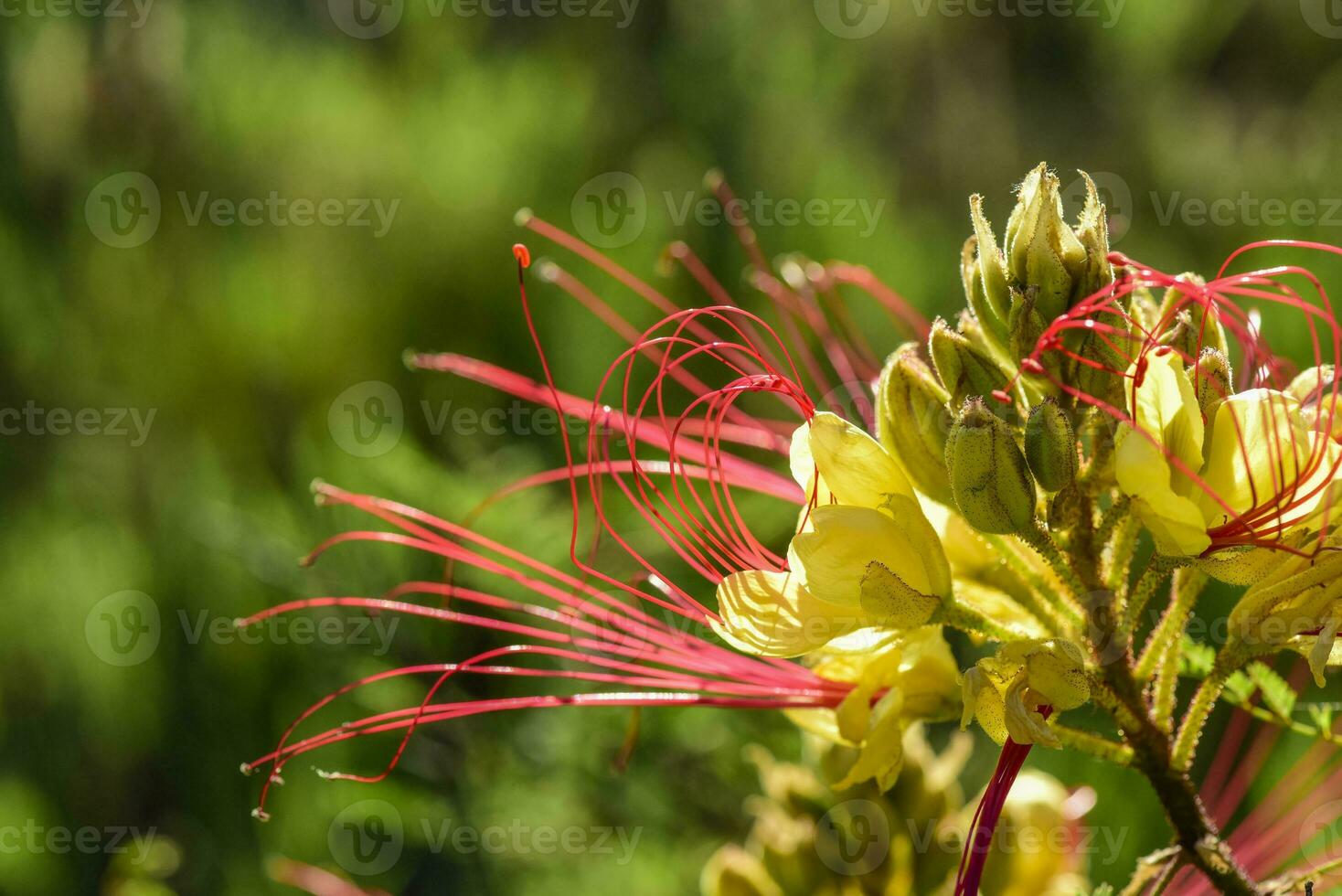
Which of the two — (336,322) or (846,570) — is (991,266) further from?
(336,322)

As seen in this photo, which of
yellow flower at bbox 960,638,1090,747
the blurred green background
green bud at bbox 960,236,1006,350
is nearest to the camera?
yellow flower at bbox 960,638,1090,747

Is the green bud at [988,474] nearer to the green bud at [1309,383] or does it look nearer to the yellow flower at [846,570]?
the yellow flower at [846,570]

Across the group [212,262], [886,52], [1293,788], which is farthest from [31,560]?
[886,52]

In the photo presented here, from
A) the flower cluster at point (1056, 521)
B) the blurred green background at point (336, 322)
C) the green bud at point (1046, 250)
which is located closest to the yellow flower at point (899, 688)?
the flower cluster at point (1056, 521)

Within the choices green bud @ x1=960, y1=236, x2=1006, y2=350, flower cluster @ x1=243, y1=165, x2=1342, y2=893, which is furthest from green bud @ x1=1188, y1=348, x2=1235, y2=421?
green bud @ x1=960, y1=236, x2=1006, y2=350

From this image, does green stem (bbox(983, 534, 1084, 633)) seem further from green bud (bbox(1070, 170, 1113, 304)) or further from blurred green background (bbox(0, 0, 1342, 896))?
blurred green background (bbox(0, 0, 1342, 896))

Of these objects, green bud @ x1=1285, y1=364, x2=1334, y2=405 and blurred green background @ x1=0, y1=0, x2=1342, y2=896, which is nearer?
green bud @ x1=1285, y1=364, x2=1334, y2=405

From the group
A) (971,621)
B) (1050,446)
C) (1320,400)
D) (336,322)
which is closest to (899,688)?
(971,621)
